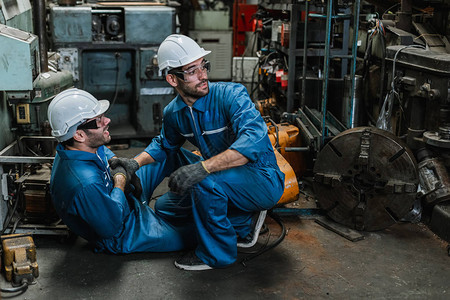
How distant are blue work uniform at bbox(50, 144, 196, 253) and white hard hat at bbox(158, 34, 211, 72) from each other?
2.19 feet

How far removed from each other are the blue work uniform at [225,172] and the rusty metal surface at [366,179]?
1.94ft

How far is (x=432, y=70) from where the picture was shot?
3.47 metres

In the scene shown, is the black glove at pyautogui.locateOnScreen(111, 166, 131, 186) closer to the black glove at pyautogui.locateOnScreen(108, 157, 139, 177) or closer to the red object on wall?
the black glove at pyautogui.locateOnScreen(108, 157, 139, 177)

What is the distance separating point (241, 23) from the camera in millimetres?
7828

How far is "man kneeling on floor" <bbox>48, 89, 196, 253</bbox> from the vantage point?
9.22ft

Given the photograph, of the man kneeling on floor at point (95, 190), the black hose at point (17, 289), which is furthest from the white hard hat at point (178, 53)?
the black hose at point (17, 289)

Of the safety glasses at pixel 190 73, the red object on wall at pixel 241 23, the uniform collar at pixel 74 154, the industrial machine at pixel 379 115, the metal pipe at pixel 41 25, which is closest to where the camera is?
the uniform collar at pixel 74 154

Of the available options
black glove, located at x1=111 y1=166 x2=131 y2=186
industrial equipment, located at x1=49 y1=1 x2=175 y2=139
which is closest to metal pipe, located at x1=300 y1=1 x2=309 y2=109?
industrial equipment, located at x1=49 y1=1 x2=175 y2=139

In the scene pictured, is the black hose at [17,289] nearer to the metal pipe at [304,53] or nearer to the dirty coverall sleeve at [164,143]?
the dirty coverall sleeve at [164,143]

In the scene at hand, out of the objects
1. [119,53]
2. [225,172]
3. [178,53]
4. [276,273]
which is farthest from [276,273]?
[119,53]

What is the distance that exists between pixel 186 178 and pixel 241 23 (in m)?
5.51

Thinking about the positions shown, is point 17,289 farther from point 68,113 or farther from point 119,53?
point 119,53

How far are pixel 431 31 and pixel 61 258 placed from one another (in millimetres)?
3309

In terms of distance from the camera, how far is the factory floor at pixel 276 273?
108 inches
